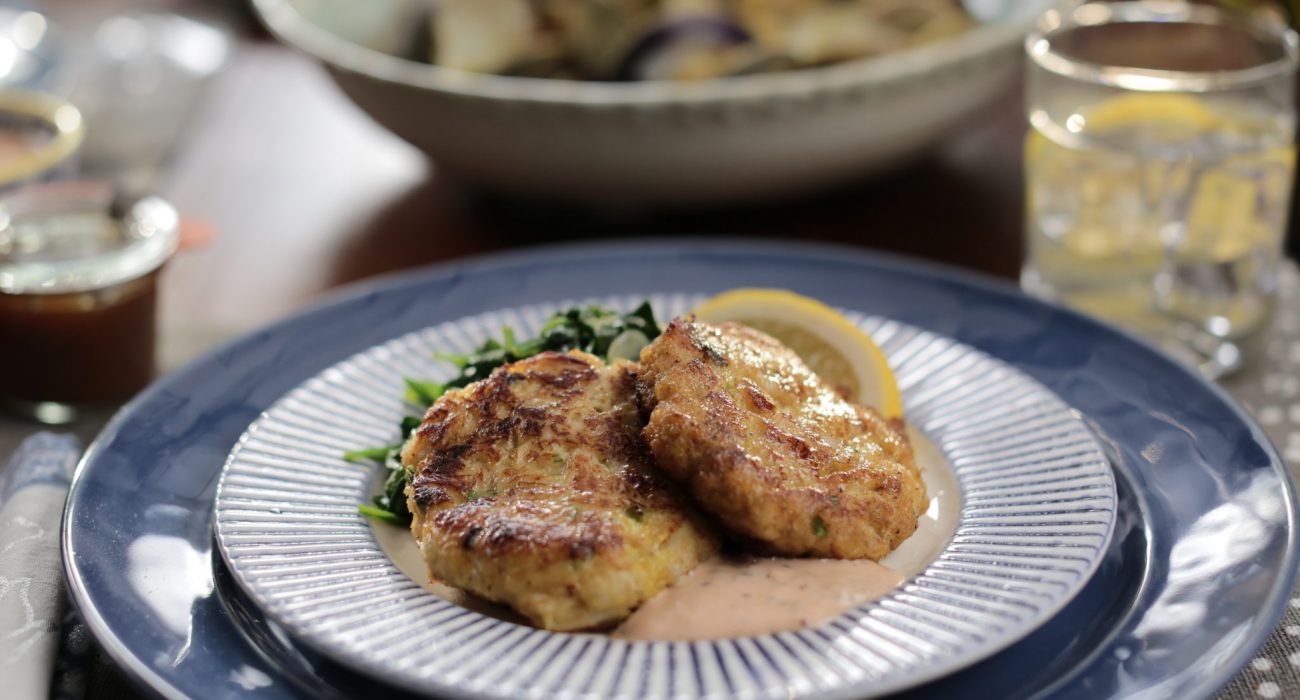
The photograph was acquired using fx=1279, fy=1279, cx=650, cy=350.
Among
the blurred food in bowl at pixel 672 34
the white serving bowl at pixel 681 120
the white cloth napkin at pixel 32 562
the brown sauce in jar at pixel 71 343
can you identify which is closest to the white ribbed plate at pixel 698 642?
the white cloth napkin at pixel 32 562

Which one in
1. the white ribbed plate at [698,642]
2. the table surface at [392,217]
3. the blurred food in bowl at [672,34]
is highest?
the blurred food in bowl at [672,34]

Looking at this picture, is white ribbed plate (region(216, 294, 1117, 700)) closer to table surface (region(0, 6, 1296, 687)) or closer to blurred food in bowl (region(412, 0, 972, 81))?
table surface (region(0, 6, 1296, 687))

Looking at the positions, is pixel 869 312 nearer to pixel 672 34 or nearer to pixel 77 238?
pixel 672 34

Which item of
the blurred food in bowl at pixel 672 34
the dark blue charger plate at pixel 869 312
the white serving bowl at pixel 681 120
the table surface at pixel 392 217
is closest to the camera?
the dark blue charger plate at pixel 869 312

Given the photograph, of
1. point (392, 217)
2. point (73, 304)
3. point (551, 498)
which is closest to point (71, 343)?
point (73, 304)

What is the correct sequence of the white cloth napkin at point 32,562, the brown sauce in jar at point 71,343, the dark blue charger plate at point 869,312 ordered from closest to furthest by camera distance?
the dark blue charger plate at point 869,312, the white cloth napkin at point 32,562, the brown sauce in jar at point 71,343

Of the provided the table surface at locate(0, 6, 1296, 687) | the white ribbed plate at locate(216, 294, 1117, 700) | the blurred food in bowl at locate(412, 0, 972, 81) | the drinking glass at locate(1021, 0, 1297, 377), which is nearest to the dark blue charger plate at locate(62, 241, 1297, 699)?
the white ribbed plate at locate(216, 294, 1117, 700)

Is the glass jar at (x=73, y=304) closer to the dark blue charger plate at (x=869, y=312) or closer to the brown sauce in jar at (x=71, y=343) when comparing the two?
the brown sauce in jar at (x=71, y=343)
